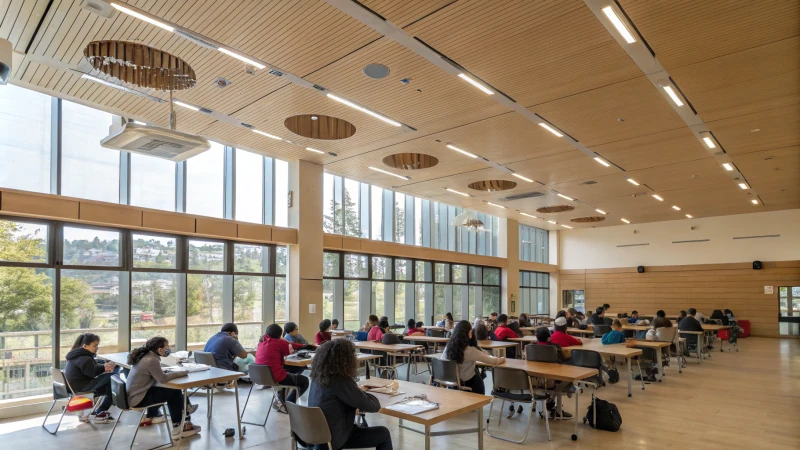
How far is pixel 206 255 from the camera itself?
9.71 meters

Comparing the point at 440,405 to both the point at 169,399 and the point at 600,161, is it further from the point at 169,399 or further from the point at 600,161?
the point at 600,161

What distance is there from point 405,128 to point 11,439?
703 cm

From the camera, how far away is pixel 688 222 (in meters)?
20.5

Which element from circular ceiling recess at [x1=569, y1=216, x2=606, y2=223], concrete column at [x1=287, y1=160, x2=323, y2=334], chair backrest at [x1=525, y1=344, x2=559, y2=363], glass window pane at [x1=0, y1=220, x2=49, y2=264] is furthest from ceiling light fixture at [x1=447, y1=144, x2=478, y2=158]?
circular ceiling recess at [x1=569, y1=216, x2=606, y2=223]

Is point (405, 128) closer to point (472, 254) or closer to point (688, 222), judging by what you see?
point (472, 254)

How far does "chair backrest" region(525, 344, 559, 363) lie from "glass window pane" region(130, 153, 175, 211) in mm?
6993

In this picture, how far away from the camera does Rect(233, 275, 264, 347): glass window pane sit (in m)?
10.2

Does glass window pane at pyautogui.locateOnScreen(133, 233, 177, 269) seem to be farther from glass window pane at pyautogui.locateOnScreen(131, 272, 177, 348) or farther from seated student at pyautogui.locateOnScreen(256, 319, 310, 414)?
seated student at pyautogui.locateOnScreen(256, 319, 310, 414)

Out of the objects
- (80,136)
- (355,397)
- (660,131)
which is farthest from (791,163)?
(80,136)

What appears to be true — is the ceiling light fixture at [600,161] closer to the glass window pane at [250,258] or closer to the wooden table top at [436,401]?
the glass window pane at [250,258]

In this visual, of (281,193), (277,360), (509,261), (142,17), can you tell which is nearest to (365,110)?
(142,17)

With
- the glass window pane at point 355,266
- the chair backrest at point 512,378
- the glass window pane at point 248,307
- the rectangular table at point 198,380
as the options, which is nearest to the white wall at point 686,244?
the glass window pane at point 355,266

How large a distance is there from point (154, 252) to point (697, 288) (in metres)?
20.3

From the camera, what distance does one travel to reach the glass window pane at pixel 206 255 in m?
9.46
